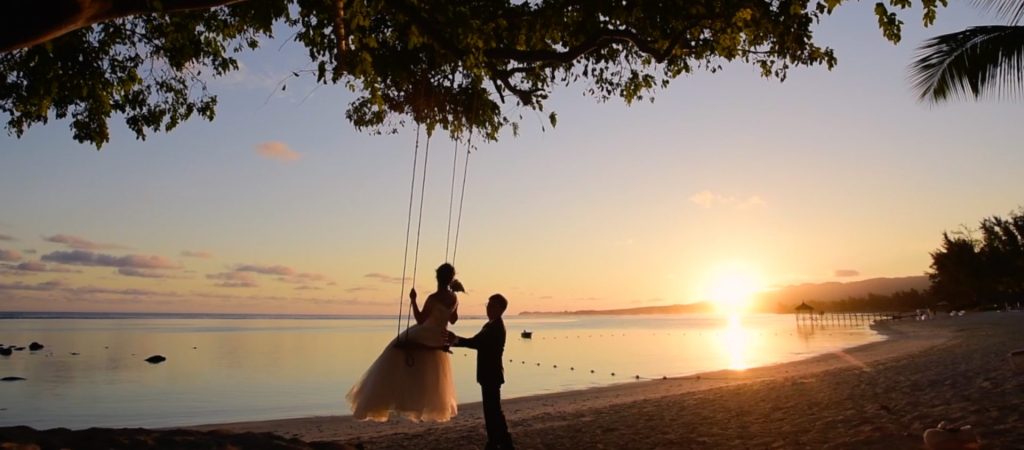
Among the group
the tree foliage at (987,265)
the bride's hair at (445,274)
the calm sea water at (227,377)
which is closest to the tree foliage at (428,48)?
the bride's hair at (445,274)

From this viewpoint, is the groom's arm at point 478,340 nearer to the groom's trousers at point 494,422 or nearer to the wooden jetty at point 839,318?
the groom's trousers at point 494,422

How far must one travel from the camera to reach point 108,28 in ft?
36.1

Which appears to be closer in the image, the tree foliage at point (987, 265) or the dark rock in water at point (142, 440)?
the dark rock in water at point (142, 440)

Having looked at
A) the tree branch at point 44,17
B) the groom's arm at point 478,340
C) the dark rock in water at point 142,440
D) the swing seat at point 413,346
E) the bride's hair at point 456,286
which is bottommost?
the dark rock in water at point 142,440

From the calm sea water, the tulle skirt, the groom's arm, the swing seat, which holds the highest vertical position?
the groom's arm

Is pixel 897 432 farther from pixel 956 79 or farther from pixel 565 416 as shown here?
pixel 956 79

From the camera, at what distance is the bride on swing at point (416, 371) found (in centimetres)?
812

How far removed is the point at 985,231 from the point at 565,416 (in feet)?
289

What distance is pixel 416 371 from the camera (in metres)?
8.27

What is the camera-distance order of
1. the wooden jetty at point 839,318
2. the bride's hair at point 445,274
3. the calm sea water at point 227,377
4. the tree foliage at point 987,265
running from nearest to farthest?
the bride's hair at point 445,274 → the calm sea water at point 227,377 → the tree foliage at point 987,265 → the wooden jetty at point 839,318

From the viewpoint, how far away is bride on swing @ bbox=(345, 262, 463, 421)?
8125 mm

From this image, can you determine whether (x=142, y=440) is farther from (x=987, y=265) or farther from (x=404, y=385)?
(x=987, y=265)

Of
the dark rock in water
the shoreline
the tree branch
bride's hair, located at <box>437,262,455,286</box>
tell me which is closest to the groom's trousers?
bride's hair, located at <box>437,262,455,286</box>

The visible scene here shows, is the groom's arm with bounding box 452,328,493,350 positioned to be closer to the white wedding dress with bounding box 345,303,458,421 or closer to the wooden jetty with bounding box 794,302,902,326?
the white wedding dress with bounding box 345,303,458,421
